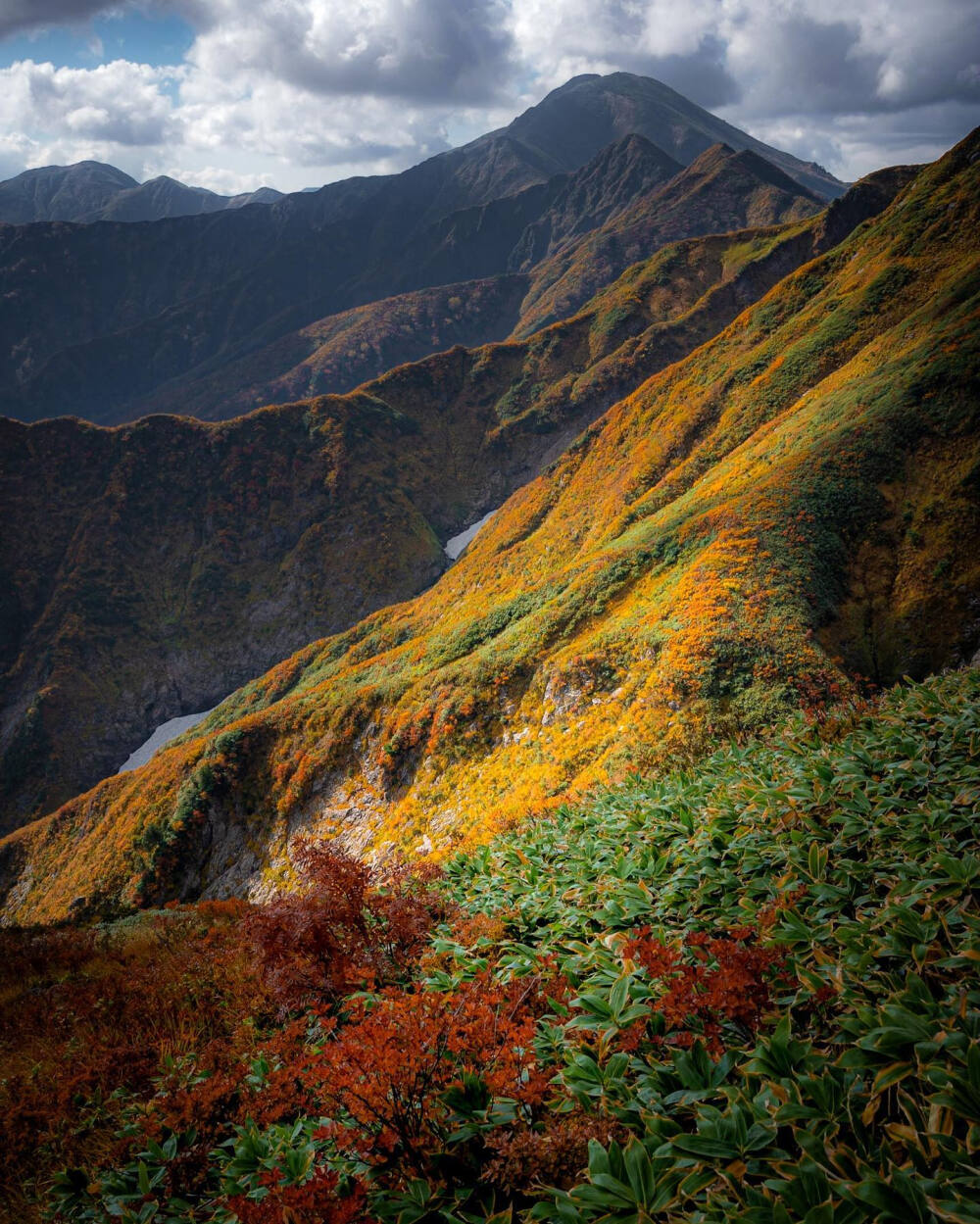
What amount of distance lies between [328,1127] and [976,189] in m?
55.9

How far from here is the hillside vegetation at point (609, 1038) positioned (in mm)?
3137

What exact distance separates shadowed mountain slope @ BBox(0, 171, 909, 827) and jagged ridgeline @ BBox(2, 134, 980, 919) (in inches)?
1561

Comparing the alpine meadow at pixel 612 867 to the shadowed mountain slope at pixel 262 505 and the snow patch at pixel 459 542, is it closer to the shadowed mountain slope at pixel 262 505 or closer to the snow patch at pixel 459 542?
the snow patch at pixel 459 542

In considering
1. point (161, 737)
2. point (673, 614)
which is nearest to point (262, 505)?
point (161, 737)

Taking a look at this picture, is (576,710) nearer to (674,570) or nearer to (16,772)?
(674,570)

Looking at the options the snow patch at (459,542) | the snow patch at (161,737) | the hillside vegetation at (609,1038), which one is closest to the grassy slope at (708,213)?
the snow patch at (459,542)

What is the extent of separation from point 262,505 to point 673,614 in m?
92.0

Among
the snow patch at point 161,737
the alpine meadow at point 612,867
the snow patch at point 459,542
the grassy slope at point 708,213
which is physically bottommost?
the snow patch at point 161,737

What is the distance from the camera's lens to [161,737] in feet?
271

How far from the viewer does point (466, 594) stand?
45906 millimetres

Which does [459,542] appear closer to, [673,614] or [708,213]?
[673,614]

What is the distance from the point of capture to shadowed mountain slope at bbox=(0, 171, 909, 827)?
85.2m

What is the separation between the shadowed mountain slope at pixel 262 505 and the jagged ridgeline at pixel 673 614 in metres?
39.6

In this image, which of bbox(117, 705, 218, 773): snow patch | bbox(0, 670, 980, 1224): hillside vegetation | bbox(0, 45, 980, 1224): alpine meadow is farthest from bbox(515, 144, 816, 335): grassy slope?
bbox(0, 670, 980, 1224): hillside vegetation
